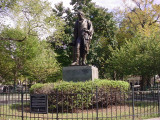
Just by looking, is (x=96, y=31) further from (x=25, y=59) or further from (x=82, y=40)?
(x=82, y=40)

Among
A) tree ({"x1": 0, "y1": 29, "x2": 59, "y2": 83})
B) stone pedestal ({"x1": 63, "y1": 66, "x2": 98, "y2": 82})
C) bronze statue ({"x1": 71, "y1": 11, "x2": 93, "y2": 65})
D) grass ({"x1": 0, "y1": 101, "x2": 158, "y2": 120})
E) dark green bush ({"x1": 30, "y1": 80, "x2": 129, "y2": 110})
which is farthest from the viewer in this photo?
tree ({"x1": 0, "y1": 29, "x2": 59, "y2": 83})

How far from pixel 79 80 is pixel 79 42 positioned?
7.10 feet

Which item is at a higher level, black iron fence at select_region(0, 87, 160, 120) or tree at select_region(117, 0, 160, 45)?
tree at select_region(117, 0, 160, 45)

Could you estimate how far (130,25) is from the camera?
1417 inches

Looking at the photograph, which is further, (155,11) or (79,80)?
(155,11)

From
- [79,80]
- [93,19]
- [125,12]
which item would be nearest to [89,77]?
[79,80]

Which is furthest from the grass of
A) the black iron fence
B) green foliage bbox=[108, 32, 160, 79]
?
green foliage bbox=[108, 32, 160, 79]

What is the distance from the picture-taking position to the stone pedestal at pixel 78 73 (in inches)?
436

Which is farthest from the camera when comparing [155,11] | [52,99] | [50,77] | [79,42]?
[155,11]

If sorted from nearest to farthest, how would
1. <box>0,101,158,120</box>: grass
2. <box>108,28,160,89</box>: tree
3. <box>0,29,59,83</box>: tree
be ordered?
<box>0,101,158,120</box>: grass → <box>108,28,160,89</box>: tree → <box>0,29,59,83</box>: tree

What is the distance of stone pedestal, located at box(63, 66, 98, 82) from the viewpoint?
11.1m

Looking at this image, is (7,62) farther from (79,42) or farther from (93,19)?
(79,42)

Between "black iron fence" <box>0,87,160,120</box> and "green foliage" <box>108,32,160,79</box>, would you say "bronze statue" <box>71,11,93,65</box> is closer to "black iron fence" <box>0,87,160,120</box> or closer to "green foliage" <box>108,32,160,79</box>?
"black iron fence" <box>0,87,160,120</box>

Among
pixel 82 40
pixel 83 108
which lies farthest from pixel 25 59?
pixel 83 108
